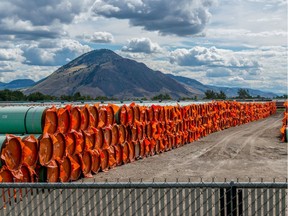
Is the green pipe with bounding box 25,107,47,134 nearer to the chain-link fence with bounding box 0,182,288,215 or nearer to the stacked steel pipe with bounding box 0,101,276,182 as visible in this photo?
the stacked steel pipe with bounding box 0,101,276,182

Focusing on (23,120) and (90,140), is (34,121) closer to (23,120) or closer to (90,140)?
(23,120)

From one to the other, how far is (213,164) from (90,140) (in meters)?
6.06

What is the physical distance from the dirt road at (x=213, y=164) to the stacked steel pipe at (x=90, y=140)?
2.28 feet

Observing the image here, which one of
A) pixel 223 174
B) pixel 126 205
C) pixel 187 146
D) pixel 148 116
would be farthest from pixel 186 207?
pixel 187 146

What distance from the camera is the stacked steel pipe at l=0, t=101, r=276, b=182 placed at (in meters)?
13.7

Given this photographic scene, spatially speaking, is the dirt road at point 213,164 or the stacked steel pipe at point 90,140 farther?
the dirt road at point 213,164

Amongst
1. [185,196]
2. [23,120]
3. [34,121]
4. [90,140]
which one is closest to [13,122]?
[23,120]

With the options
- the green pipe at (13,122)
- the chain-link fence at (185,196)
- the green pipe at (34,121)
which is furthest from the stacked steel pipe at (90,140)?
the chain-link fence at (185,196)

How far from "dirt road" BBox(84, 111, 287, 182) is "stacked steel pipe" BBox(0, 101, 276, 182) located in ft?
2.28

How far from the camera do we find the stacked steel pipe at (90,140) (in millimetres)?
13701

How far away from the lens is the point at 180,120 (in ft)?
92.4

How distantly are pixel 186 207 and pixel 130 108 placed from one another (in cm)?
1579

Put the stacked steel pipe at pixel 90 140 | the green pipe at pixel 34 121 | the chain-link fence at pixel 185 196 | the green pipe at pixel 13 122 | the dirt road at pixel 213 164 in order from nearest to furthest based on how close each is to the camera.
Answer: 1. the chain-link fence at pixel 185 196
2. the stacked steel pipe at pixel 90 140
3. the green pipe at pixel 34 121
4. the green pipe at pixel 13 122
5. the dirt road at pixel 213 164

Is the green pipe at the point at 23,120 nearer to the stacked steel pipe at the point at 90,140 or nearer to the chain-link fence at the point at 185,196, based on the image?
the stacked steel pipe at the point at 90,140
